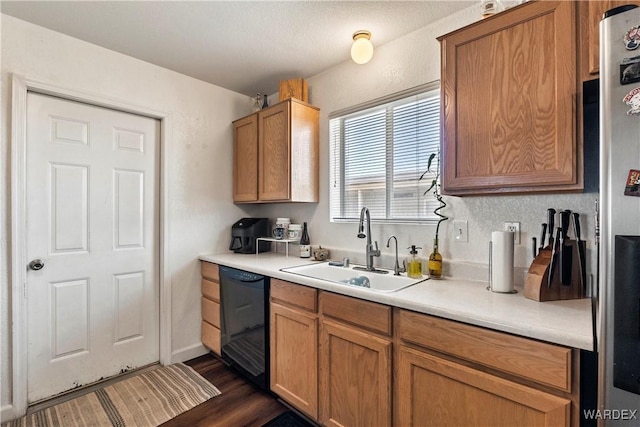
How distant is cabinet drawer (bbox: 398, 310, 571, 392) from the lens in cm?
94

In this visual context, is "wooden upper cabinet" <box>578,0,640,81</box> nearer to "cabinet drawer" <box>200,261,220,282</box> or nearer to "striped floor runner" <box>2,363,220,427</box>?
"cabinet drawer" <box>200,261,220,282</box>

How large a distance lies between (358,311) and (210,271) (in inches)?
63.1

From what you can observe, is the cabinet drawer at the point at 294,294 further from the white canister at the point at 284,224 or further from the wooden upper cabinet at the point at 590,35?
the wooden upper cabinet at the point at 590,35

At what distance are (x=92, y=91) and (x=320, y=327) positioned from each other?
7.51 feet

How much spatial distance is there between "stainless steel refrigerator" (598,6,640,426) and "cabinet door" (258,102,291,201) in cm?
187

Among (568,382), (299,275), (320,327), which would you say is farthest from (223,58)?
(568,382)

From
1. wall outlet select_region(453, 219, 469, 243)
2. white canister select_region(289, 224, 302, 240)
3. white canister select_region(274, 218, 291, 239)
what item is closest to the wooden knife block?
wall outlet select_region(453, 219, 469, 243)

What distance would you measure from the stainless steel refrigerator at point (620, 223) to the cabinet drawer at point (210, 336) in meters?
2.42

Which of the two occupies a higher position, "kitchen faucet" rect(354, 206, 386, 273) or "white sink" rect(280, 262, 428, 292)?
"kitchen faucet" rect(354, 206, 386, 273)

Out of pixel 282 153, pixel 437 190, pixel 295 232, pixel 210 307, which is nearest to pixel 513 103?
pixel 437 190

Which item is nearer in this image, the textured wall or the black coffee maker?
the textured wall

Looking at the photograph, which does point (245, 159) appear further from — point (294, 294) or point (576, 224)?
point (576, 224)

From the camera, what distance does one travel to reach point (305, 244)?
101 inches

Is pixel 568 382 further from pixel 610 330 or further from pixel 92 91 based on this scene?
pixel 92 91
